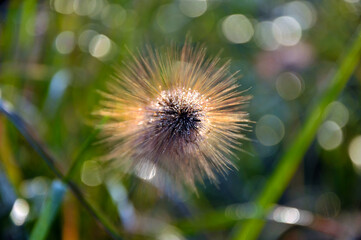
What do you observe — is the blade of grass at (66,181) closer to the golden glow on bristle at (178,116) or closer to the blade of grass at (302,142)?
the golden glow on bristle at (178,116)

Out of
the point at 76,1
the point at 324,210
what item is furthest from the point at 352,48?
the point at 76,1

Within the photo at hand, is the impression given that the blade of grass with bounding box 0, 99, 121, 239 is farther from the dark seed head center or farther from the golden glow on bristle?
the dark seed head center

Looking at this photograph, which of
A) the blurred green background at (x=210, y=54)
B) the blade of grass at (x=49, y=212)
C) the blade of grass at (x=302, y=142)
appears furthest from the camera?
the blurred green background at (x=210, y=54)

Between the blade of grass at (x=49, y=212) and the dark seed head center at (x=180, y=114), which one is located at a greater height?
the dark seed head center at (x=180, y=114)

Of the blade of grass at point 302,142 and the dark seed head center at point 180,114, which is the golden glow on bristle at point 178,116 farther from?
the blade of grass at point 302,142

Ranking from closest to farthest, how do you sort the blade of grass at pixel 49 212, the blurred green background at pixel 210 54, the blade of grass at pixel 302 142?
the blade of grass at pixel 49 212
the blade of grass at pixel 302 142
the blurred green background at pixel 210 54

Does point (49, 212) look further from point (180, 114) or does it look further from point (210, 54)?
point (210, 54)

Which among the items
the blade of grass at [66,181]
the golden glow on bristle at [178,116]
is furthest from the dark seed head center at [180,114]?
the blade of grass at [66,181]

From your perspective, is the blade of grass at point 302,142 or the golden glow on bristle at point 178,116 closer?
the golden glow on bristle at point 178,116

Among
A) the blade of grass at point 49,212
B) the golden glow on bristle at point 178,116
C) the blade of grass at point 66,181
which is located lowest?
the blade of grass at point 49,212
